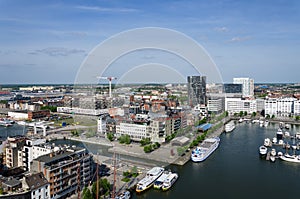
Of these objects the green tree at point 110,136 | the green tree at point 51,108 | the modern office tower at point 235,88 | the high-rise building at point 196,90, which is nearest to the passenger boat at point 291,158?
the green tree at point 110,136

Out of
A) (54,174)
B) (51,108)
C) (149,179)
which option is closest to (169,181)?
(149,179)

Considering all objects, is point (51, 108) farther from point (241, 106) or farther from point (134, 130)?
point (241, 106)

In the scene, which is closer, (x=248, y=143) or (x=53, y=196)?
(x=53, y=196)

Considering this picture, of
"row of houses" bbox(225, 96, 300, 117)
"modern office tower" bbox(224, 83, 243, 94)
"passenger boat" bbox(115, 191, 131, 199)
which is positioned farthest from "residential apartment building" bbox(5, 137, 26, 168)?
"modern office tower" bbox(224, 83, 243, 94)

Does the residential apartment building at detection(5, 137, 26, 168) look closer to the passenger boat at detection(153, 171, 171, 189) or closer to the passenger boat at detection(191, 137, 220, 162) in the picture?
the passenger boat at detection(153, 171, 171, 189)

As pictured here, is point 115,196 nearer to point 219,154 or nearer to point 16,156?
point 16,156

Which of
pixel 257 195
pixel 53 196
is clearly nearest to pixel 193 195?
pixel 257 195
